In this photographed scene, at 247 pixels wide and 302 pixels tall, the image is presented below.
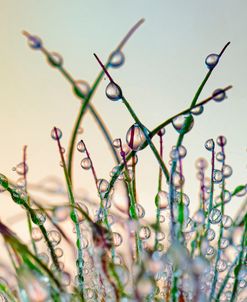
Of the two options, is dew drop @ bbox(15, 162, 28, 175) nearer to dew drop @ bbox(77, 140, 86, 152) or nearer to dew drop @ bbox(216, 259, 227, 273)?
dew drop @ bbox(77, 140, 86, 152)

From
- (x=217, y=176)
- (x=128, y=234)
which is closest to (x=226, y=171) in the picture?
(x=217, y=176)

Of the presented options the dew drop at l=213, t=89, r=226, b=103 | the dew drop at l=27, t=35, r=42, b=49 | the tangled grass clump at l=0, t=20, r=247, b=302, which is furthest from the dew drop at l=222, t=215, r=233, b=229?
the dew drop at l=27, t=35, r=42, b=49

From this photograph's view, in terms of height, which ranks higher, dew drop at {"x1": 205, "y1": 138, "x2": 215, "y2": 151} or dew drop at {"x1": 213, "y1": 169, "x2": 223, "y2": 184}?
dew drop at {"x1": 205, "y1": 138, "x2": 215, "y2": 151}

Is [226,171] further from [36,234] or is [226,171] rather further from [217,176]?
[36,234]

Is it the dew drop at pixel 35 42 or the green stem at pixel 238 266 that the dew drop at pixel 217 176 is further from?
the dew drop at pixel 35 42

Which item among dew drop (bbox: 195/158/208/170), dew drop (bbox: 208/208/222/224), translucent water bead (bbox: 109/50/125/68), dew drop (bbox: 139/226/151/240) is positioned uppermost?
dew drop (bbox: 195/158/208/170)

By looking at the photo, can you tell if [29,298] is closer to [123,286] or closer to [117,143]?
[123,286]

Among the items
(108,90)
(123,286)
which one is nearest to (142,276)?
(123,286)

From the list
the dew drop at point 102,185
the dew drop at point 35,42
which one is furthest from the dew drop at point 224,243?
the dew drop at point 35,42

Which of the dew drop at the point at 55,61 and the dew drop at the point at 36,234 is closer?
the dew drop at the point at 55,61

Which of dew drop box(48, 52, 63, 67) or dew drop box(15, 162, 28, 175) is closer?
dew drop box(48, 52, 63, 67)
